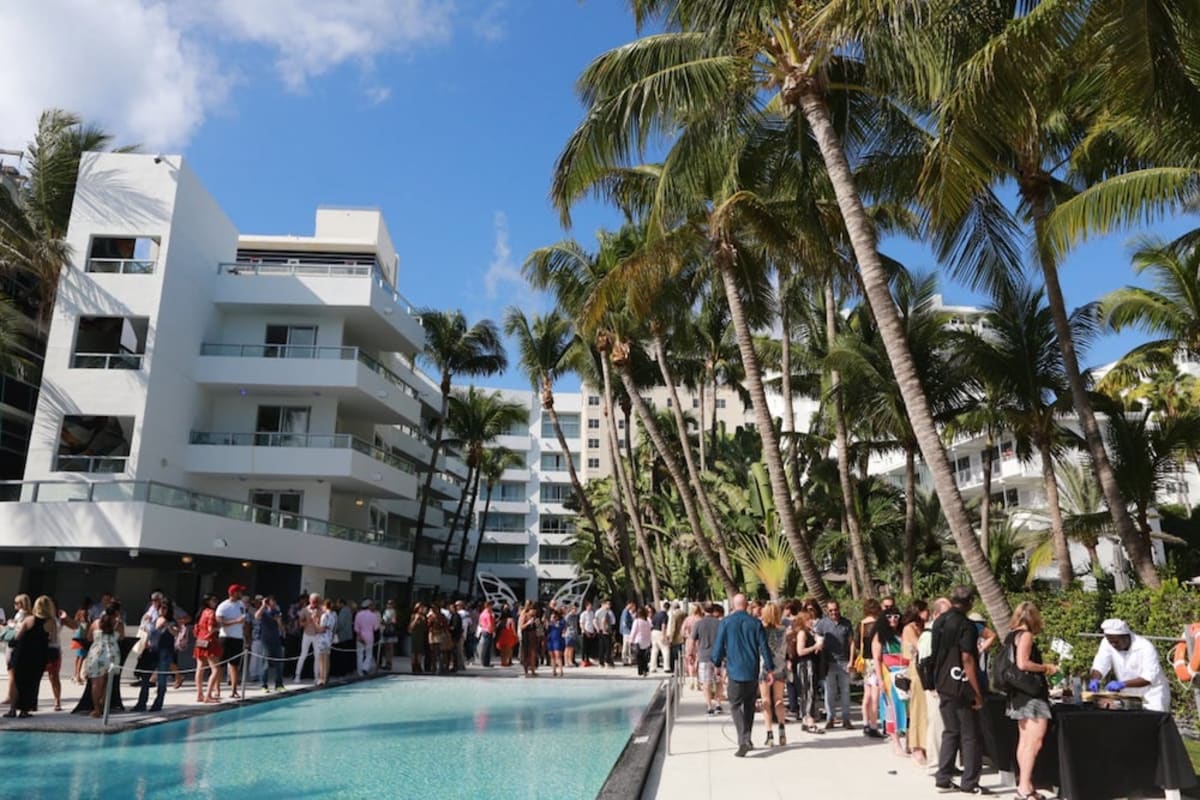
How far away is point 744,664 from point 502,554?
63531 millimetres

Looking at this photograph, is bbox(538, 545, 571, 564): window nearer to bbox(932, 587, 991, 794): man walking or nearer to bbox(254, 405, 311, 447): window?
bbox(254, 405, 311, 447): window

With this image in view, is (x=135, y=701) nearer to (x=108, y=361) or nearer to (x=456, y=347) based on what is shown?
(x=108, y=361)

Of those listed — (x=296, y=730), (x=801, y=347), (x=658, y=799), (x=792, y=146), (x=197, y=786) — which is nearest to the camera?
(x=658, y=799)

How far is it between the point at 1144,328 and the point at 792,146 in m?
8.45

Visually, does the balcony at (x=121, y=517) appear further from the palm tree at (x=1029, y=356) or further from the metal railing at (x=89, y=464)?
the palm tree at (x=1029, y=356)

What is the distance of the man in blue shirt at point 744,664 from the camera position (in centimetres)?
968

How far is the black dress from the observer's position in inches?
484

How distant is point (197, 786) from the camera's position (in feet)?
29.3

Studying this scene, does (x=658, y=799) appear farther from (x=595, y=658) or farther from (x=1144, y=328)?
(x=595, y=658)

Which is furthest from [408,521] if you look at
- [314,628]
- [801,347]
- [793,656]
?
[793,656]

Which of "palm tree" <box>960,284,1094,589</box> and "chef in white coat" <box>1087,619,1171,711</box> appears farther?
"palm tree" <box>960,284,1094,589</box>

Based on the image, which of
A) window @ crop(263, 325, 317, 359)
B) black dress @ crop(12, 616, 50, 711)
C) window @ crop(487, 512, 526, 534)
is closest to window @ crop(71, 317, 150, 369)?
window @ crop(263, 325, 317, 359)

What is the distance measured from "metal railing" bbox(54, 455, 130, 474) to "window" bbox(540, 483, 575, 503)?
49558 millimetres

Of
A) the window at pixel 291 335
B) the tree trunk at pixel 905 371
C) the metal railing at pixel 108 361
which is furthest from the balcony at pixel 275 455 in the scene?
the tree trunk at pixel 905 371
